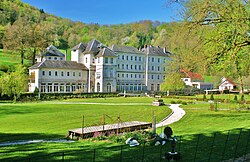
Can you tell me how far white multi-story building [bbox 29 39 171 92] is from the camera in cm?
6061

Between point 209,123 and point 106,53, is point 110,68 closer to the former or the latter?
point 106,53

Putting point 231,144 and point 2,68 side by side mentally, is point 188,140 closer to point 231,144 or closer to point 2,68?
point 231,144

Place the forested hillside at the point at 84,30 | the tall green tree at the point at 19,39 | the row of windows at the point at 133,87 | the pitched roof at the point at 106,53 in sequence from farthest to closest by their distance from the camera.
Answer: the forested hillside at the point at 84,30, the row of windows at the point at 133,87, the tall green tree at the point at 19,39, the pitched roof at the point at 106,53

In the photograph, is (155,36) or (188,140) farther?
(155,36)

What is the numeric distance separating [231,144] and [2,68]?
6781cm

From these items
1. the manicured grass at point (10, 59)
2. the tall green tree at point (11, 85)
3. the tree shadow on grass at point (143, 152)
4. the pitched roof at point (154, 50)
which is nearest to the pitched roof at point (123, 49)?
the pitched roof at point (154, 50)

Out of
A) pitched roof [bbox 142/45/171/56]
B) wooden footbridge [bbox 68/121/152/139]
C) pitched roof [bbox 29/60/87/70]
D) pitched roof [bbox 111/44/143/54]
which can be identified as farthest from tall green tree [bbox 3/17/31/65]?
wooden footbridge [bbox 68/121/152/139]

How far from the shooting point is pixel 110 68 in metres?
63.7

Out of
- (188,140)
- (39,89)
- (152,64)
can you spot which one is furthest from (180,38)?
(152,64)

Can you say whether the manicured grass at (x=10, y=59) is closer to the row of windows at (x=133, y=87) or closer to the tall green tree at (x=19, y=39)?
the tall green tree at (x=19, y=39)

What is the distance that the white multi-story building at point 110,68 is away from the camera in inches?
2386

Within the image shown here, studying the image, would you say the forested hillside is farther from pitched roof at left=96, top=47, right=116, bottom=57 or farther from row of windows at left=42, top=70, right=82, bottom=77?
row of windows at left=42, top=70, right=82, bottom=77

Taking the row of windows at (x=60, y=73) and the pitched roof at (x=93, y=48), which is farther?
the pitched roof at (x=93, y=48)

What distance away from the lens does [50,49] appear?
70750 millimetres
